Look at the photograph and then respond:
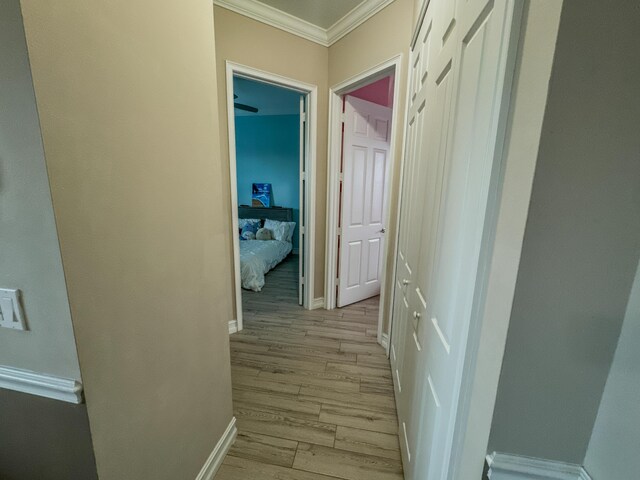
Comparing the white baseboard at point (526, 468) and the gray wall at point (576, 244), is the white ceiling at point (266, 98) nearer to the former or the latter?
the gray wall at point (576, 244)

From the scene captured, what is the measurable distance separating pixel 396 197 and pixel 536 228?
166cm

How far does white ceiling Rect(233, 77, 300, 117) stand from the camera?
3570mm

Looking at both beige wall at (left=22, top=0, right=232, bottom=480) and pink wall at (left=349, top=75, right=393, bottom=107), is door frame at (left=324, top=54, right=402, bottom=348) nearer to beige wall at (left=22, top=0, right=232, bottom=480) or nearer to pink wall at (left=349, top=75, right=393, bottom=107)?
pink wall at (left=349, top=75, right=393, bottom=107)

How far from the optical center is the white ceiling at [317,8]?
2.03 meters

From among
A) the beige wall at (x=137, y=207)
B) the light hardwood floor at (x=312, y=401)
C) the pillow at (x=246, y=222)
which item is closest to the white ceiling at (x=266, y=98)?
the pillow at (x=246, y=222)

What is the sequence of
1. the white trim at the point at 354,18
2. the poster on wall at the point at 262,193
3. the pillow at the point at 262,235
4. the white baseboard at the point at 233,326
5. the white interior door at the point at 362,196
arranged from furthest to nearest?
the poster on wall at the point at 262,193
the pillow at the point at 262,235
the white interior door at the point at 362,196
the white baseboard at the point at 233,326
the white trim at the point at 354,18

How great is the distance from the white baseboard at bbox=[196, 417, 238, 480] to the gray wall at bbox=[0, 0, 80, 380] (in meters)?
0.92

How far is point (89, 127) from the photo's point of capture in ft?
2.06

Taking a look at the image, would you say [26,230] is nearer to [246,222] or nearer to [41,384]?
[41,384]

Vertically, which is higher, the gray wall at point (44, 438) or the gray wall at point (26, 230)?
the gray wall at point (26, 230)

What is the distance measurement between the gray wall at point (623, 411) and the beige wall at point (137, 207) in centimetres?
115

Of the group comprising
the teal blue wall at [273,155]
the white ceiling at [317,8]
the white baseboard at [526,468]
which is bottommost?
the white baseboard at [526,468]

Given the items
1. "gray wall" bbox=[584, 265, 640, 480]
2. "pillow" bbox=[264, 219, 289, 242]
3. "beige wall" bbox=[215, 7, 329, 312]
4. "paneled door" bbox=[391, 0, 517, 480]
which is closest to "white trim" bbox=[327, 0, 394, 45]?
"beige wall" bbox=[215, 7, 329, 312]

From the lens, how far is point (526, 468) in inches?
20.6
